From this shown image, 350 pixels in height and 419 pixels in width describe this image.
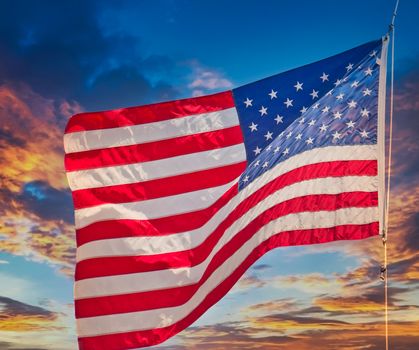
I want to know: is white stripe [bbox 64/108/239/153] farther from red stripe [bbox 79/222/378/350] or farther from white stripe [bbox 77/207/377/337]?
red stripe [bbox 79/222/378/350]

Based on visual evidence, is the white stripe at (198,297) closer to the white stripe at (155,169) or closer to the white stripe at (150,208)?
the white stripe at (150,208)

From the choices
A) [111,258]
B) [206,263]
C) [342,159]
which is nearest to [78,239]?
[111,258]

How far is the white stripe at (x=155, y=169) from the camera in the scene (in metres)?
14.7

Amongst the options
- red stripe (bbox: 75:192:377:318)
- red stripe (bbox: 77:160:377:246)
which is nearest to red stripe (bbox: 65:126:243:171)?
red stripe (bbox: 77:160:377:246)

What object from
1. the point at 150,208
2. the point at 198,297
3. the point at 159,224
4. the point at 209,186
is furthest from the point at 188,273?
the point at 209,186

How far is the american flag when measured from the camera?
13.4m

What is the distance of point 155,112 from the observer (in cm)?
1504

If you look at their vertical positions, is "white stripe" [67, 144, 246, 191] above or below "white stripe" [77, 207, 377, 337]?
above

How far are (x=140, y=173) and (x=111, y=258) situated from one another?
6.86ft

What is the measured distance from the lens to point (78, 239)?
573 inches

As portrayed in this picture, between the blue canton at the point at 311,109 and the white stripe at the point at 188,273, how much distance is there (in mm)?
759

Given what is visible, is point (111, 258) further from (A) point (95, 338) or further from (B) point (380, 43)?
(B) point (380, 43)

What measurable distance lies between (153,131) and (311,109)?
3755 mm

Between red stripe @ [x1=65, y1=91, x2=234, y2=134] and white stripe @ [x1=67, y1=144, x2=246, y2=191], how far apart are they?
1.03 m
